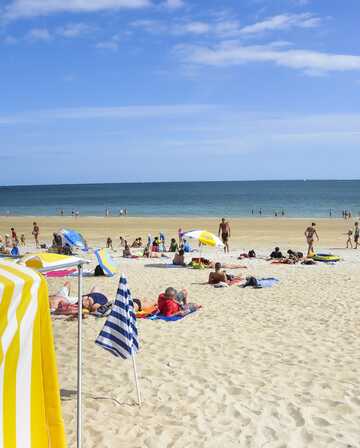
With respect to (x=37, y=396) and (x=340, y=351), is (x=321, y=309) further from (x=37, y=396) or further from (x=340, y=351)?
(x=37, y=396)

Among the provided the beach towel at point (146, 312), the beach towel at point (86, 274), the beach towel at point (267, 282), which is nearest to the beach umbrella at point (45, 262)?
the beach towel at point (146, 312)

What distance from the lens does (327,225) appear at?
39344mm

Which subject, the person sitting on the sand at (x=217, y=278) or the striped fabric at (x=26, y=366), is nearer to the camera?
the striped fabric at (x=26, y=366)

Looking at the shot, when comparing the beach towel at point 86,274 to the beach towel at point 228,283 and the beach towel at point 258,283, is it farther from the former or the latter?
the beach towel at point 258,283

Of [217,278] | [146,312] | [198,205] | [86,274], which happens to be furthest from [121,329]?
[198,205]

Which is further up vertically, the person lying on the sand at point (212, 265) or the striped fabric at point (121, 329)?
the striped fabric at point (121, 329)

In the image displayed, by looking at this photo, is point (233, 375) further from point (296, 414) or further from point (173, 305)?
point (173, 305)

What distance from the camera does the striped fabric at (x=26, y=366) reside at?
2.79 m

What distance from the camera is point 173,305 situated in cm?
1019

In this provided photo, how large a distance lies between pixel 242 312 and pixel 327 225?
100 feet

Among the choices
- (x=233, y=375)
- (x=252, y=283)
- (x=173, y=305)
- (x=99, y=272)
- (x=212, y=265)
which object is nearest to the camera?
(x=233, y=375)

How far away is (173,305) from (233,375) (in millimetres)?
3476

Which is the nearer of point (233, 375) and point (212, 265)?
point (233, 375)

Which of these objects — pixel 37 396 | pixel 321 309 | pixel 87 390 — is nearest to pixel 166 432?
pixel 87 390
